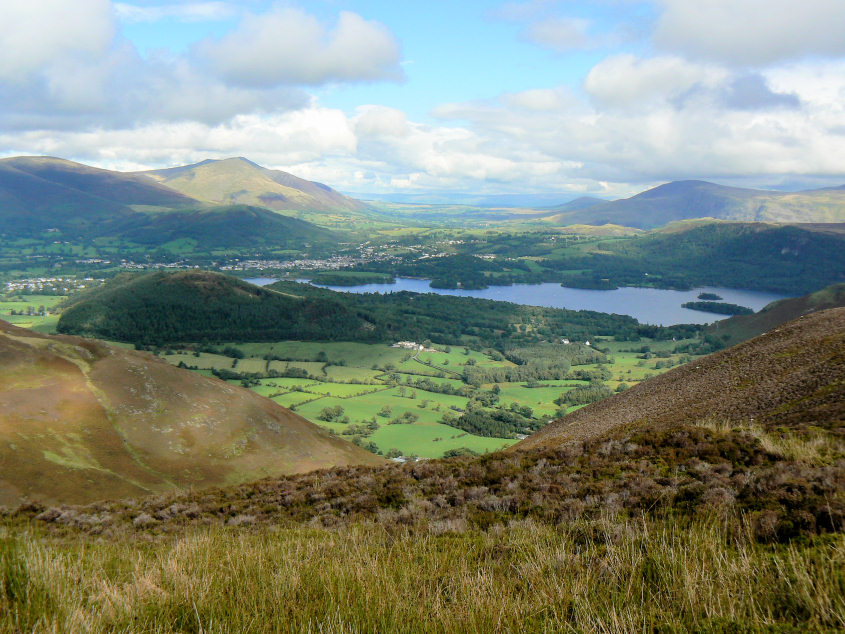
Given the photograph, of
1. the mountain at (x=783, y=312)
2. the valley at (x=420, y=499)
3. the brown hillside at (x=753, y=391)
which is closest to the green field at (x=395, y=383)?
the valley at (x=420, y=499)

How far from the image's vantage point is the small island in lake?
156875 millimetres

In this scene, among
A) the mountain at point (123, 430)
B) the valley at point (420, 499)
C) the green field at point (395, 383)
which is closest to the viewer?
the valley at point (420, 499)

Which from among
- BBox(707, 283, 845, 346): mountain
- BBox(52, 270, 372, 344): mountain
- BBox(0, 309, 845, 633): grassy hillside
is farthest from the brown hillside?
BBox(52, 270, 372, 344): mountain

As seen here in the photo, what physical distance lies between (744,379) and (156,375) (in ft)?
128

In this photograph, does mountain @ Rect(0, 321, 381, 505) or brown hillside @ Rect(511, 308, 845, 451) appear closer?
brown hillside @ Rect(511, 308, 845, 451)

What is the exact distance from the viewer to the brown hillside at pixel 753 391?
54.7 ft

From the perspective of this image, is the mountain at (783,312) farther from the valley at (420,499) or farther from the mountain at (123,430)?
the mountain at (123,430)

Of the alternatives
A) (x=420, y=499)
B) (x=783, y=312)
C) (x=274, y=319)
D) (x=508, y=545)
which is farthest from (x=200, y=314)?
(x=783, y=312)

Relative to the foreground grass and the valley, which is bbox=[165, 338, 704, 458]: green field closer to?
the valley

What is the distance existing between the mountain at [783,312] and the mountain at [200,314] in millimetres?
90742

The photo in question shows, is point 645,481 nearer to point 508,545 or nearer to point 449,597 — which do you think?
point 508,545

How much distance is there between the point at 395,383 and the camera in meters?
90.7

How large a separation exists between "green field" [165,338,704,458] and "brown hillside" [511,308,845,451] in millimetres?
25938

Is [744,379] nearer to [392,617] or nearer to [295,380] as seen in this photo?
[392,617]
